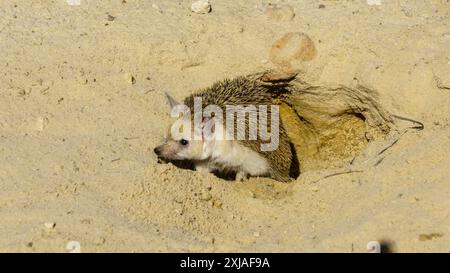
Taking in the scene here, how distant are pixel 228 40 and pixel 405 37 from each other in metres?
1.69

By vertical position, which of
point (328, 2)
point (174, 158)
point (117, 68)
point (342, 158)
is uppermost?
point (328, 2)

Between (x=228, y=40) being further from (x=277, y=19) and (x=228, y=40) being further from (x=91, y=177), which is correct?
(x=91, y=177)

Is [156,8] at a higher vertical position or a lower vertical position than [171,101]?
higher

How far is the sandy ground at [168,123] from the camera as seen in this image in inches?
163

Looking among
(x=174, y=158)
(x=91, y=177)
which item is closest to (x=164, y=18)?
(x=174, y=158)

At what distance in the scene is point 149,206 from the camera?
14.4ft

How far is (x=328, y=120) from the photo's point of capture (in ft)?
22.4

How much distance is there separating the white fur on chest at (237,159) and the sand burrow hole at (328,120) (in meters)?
0.77

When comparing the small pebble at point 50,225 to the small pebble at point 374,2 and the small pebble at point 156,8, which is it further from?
the small pebble at point 374,2

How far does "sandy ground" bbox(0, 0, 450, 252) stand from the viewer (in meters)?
4.13

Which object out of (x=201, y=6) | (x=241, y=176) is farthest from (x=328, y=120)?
(x=201, y=6)

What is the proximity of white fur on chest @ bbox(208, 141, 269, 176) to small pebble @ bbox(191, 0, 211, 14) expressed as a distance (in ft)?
4.55

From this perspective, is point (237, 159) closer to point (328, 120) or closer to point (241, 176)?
point (241, 176)

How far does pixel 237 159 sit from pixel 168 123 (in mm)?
752
